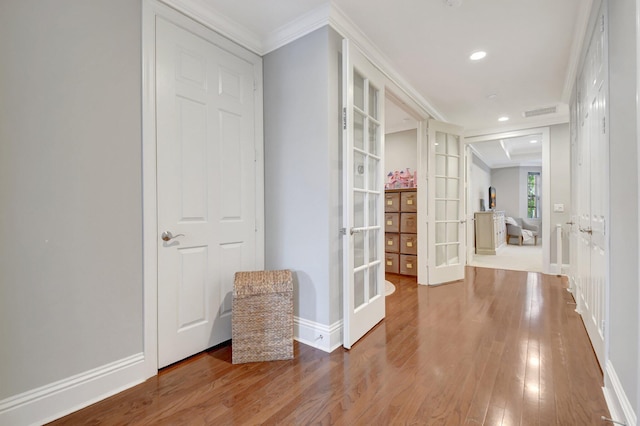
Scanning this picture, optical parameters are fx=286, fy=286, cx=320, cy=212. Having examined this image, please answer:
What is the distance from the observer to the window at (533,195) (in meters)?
9.19

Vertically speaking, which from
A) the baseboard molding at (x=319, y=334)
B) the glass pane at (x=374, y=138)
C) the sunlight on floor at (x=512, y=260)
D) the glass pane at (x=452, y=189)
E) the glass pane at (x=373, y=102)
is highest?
the glass pane at (x=373, y=102)

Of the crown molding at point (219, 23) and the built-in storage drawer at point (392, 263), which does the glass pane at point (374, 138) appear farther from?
the built-in storage drawer at point (392, 263)

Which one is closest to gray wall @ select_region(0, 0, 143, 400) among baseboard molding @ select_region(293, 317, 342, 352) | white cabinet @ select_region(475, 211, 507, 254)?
baseboard molding @ select_region(293, 317, 342, 352)

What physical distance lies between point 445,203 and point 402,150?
1237 mm

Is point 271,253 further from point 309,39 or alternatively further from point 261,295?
point 309,39

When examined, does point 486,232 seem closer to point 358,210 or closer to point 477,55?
point 477,55

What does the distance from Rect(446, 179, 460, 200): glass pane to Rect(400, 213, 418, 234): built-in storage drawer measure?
596 millimetres

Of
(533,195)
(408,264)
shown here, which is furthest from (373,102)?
(533,195)

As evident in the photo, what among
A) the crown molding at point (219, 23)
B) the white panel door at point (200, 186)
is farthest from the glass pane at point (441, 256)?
the crown molding at point (219, 23)

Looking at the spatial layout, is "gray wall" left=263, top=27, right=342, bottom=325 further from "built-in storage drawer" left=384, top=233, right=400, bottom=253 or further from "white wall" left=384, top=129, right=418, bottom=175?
"white wall" left=384, top=129, right=418, bottom=175

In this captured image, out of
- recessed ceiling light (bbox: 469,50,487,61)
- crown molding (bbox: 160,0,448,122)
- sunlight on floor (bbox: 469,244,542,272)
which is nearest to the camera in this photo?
crown molding (bbox: 160,0,448,122)

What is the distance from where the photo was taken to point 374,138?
254 cm

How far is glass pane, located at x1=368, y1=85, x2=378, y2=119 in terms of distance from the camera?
2.49 metres

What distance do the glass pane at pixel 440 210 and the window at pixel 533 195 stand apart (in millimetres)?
7006
